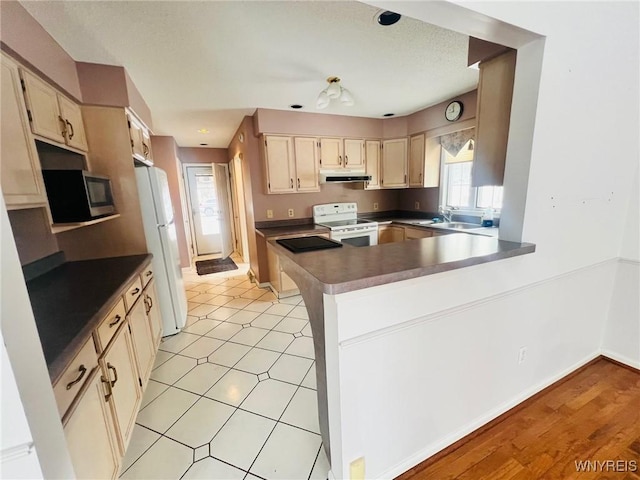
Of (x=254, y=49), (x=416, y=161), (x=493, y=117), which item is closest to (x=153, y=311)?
(x=254, y=49)

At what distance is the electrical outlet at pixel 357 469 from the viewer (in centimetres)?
121

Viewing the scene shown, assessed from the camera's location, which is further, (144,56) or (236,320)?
(236,320)

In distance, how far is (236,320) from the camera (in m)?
3.06

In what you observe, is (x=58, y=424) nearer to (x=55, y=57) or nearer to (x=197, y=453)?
(x=197, y=453)

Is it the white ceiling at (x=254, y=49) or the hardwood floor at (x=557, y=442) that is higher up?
the white ceiling at (x=254, y=49)

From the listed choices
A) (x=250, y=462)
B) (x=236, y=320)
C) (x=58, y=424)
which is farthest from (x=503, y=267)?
(x=236, y=320)

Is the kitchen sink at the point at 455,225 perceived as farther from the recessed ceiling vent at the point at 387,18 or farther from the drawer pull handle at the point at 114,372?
the drawer pull handle at the point at 114,372

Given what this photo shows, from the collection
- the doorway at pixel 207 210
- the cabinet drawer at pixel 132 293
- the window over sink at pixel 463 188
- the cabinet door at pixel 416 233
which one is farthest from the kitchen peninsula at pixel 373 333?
the doorway at pixel 207 210

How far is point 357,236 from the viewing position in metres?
3.70

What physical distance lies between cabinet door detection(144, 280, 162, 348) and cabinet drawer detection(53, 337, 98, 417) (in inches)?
39.7

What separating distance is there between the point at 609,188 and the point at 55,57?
12.6 ft

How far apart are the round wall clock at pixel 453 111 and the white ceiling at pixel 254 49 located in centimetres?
15

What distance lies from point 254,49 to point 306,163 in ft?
6.07

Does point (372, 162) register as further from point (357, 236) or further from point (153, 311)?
point (153, 311)
